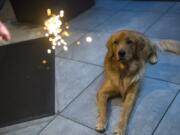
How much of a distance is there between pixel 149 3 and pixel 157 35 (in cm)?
92

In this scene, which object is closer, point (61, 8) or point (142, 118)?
point (142, 118)

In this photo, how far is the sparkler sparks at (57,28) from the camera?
3080 millimetres

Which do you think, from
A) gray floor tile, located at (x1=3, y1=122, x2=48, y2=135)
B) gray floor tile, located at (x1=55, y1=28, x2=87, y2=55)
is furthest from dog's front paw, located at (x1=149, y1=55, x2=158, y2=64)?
gray floor tile, located at (x1=3, y1=122, x2=48, y2=135)

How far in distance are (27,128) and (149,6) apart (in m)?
2.27

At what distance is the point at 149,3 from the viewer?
144 inches

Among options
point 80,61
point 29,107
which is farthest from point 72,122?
point 80,61

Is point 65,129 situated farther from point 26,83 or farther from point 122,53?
point 122,53

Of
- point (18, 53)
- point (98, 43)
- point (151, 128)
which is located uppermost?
point (18, 53)

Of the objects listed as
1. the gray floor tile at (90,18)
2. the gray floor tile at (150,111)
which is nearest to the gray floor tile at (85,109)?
the gray floor tile at (150,111)

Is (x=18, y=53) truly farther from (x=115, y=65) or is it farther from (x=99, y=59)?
(x=99, y=59)

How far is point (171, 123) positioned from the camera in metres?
Result: 1.86

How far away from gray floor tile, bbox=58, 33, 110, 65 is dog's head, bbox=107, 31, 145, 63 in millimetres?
546

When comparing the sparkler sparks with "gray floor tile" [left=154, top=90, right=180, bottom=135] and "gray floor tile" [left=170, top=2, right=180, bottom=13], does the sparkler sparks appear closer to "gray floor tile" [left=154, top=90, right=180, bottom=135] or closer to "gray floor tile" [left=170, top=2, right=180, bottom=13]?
"gray floor tile" [left=170, top=2, right=180, bottom=13]

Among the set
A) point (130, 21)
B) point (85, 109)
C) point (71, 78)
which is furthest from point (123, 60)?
point (130, 21)
